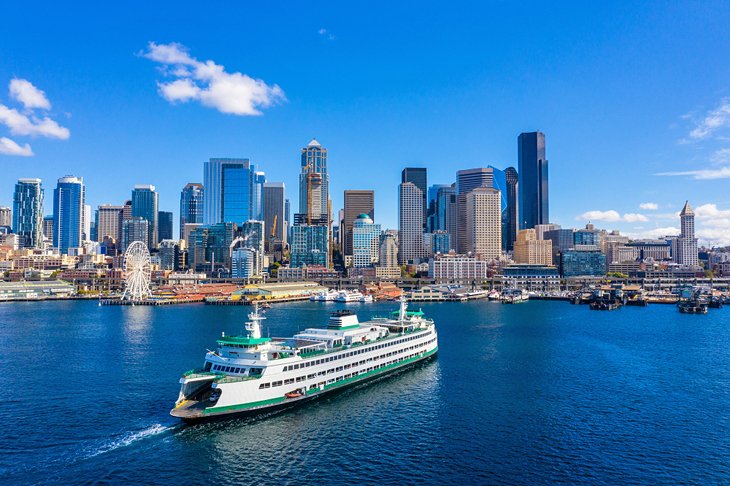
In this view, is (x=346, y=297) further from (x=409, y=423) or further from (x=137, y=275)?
(x=409, y=423)

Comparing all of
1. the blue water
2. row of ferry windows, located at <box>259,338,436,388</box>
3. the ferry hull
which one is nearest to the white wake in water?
the blue water

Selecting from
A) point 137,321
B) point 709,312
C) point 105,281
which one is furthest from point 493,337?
point 105,281

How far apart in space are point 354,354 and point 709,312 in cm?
10429

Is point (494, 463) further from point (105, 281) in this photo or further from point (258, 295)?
point (105, 281)

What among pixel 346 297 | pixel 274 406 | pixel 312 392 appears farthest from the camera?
pixel 346 297

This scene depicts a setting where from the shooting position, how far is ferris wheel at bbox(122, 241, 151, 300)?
144738 millimetres

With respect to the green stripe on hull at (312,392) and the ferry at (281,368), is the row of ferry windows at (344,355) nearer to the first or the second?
the ferry at (281,368)

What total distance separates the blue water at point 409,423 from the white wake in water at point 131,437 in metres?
0.13

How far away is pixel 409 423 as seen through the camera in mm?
36062

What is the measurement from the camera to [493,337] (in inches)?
2938

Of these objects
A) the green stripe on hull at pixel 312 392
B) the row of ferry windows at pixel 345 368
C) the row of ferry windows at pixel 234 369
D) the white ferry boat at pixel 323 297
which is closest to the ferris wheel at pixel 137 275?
the white ferry boat at pixel 323 297

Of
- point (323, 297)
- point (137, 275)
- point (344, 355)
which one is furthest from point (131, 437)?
point (137, 275)

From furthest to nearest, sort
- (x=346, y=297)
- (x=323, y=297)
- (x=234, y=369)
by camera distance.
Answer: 1. (x=323, y=297)
2. (x=346, y=297)
3. (x=234, y=369)

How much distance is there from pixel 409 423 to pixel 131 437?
17.7 metres
